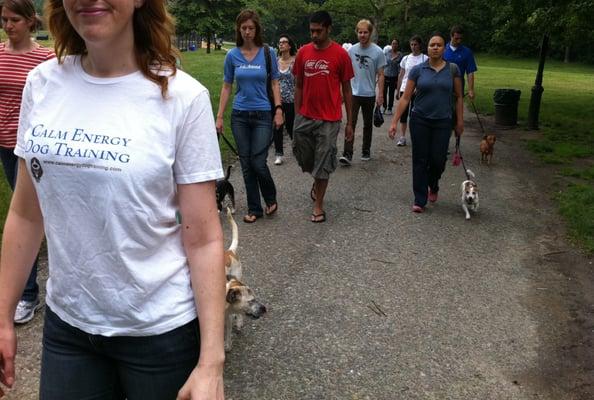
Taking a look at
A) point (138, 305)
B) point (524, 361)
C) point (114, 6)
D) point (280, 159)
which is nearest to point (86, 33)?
point (114, 6)

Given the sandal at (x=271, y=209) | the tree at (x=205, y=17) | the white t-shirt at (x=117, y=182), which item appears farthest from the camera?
the tree at (x=205, y=17)

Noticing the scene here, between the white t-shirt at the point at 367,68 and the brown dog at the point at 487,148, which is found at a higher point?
the white t-shirt at the point at 367,68

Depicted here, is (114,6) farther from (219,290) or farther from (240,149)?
(240,149)

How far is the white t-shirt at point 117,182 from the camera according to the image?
1.47 metres

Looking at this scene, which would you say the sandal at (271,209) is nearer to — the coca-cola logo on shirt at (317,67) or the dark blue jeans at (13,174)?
the coca-cola logo on shirt at (317,67)

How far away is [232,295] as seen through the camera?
3.61 m

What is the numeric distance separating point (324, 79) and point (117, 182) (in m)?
5.22

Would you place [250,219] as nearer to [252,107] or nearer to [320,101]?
[252,107]

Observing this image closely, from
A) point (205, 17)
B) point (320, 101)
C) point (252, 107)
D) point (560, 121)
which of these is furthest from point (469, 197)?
point (205, 17)

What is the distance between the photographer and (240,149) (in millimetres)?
6312

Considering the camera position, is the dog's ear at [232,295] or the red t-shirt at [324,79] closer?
the dog's ear at [232,295]

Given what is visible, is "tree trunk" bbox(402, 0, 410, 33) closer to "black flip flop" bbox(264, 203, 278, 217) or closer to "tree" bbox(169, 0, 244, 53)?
"tree" bbox(169, 0, 244, 53)

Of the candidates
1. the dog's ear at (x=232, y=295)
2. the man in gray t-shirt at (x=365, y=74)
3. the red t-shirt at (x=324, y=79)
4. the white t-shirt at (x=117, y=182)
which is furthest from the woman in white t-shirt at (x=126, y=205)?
the man in gray t-shirt at (x=365, y=74)

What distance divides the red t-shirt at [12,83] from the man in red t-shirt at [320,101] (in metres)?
3.24
